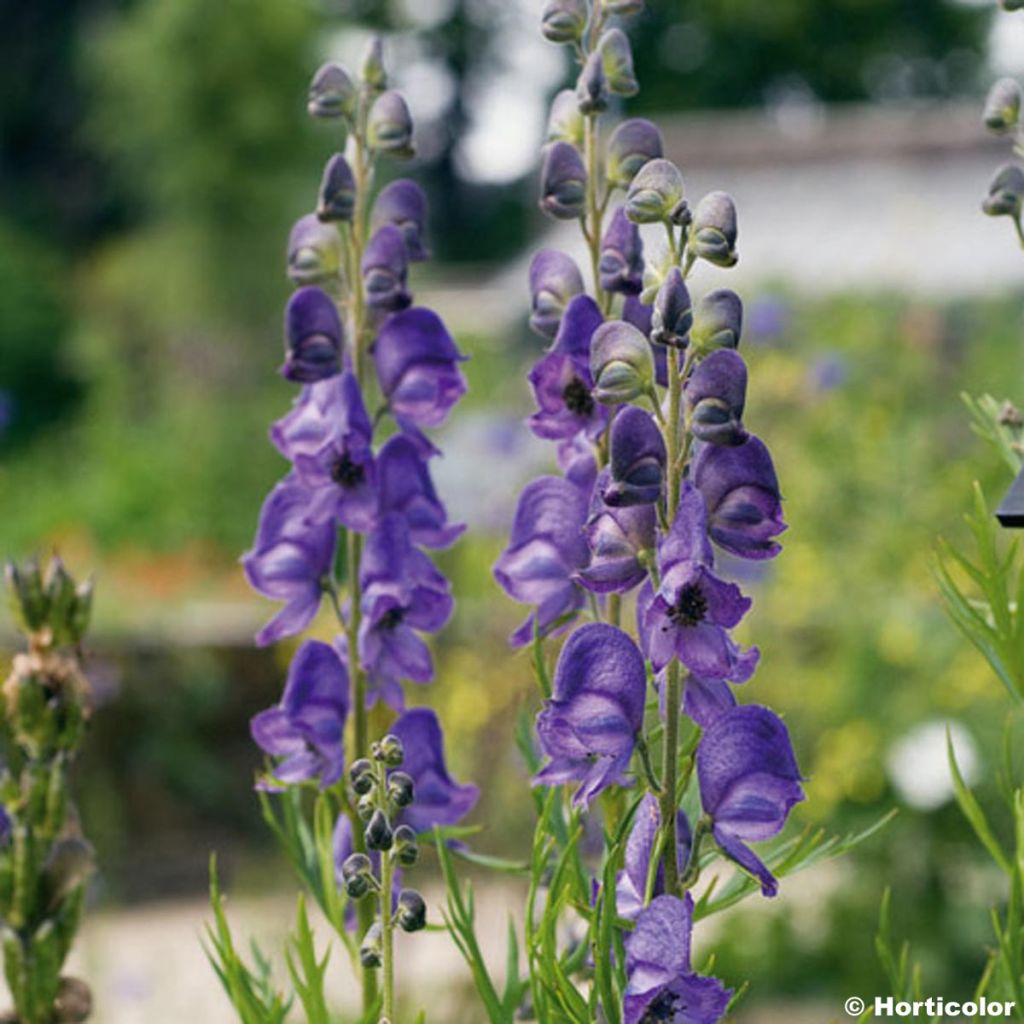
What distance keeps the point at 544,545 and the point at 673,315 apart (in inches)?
16.1

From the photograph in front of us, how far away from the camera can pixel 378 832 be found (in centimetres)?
121

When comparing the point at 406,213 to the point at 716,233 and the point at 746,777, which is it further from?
the point at 746,777

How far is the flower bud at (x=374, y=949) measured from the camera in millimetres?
1244

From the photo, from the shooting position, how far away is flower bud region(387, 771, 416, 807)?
4.04 feet

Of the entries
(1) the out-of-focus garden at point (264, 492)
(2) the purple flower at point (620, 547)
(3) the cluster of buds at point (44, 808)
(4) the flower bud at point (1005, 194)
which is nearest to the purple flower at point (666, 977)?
(2) the purple flower at point (620, 547)

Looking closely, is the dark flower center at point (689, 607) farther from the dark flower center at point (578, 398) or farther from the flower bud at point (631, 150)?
the flower bud at point (631, 150)

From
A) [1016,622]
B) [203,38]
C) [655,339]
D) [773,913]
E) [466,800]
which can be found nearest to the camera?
[655,339]

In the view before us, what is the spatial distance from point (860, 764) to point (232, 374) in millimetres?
8718

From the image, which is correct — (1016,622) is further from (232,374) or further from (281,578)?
→ (232,374)

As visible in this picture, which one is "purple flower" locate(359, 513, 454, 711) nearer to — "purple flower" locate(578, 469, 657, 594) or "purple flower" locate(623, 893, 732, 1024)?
"purple flower" locate(578, 469, 657, 594)

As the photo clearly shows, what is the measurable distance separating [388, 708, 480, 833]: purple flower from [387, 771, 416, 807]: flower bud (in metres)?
0.45

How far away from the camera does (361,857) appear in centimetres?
124

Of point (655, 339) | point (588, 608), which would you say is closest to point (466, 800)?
point (588, 608)

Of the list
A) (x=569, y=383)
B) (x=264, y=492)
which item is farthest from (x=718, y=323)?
(x=264, y=492)
